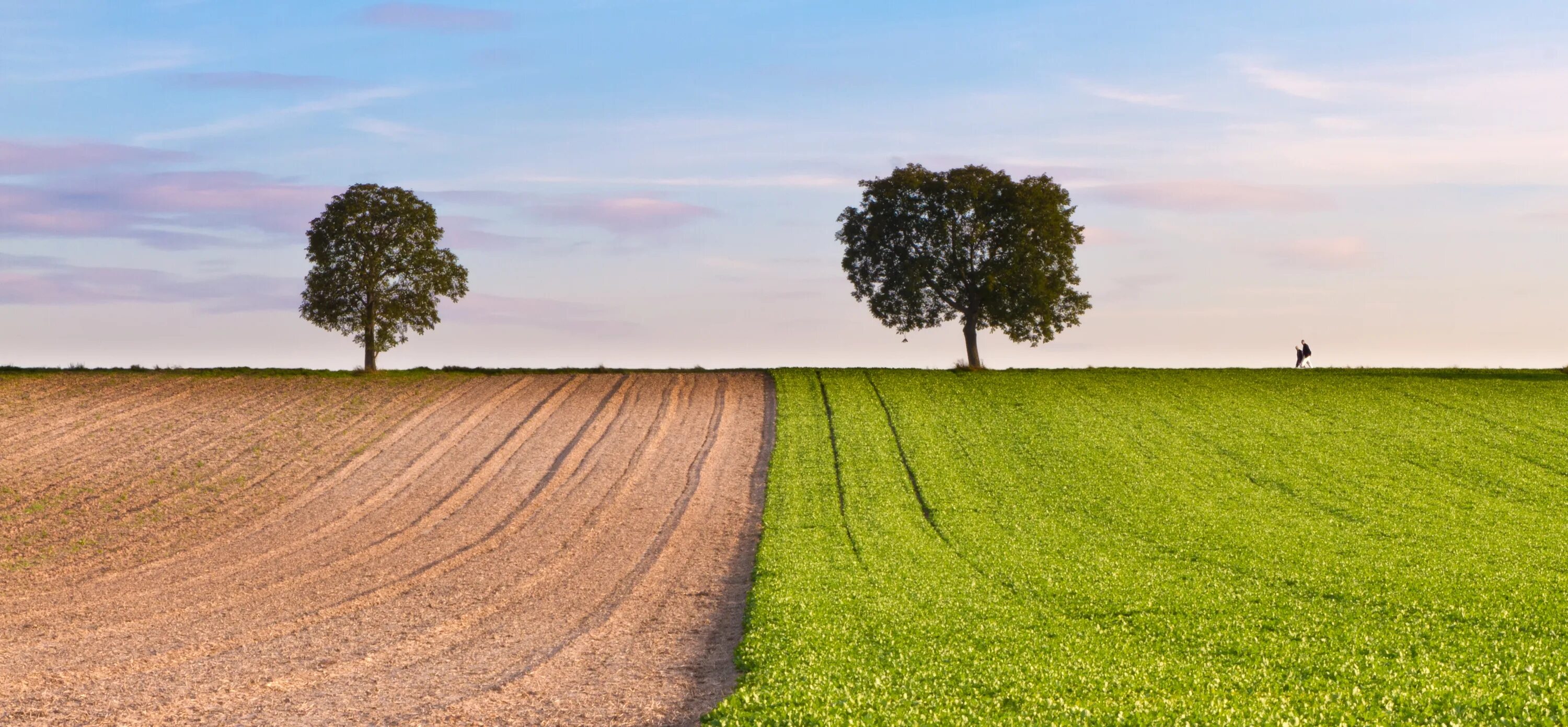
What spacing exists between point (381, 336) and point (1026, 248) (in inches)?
1710

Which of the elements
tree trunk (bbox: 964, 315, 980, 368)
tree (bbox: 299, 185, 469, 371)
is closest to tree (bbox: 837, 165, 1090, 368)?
tree trunk (bbox: 964, 315, 980, 368)

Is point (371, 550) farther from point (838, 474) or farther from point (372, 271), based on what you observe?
point (372, 271)

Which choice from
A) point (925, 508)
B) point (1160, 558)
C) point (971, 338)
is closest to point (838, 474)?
point (925, 508)

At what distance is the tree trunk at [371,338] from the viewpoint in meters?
75.2

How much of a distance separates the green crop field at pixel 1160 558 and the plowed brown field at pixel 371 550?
2.48 meters

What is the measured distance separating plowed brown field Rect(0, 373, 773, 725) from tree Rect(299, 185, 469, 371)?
7.39 m

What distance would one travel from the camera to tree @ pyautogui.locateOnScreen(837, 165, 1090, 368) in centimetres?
7975

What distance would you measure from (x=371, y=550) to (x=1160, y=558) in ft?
74.4

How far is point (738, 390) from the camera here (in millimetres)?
68875

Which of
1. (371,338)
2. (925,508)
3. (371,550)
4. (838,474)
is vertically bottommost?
(371,550)

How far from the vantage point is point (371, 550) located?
114 feet

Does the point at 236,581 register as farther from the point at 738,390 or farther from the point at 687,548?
the point at 738,390

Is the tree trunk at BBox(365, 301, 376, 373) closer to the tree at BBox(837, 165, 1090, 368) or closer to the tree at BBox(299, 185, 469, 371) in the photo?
the tree at BBox(299, 185, 469, 371)

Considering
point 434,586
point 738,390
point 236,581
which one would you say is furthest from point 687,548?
point 738,390
